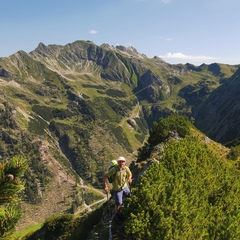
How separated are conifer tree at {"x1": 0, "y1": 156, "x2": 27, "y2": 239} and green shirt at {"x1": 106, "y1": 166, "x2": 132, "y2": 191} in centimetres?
1808

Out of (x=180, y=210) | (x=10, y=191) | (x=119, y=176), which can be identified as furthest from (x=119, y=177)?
(x=10, y=191)

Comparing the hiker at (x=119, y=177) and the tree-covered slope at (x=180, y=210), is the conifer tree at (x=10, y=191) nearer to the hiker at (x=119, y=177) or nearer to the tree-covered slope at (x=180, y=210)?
the tree-covered slope at (x=180, y=210)

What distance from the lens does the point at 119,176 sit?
2439cm

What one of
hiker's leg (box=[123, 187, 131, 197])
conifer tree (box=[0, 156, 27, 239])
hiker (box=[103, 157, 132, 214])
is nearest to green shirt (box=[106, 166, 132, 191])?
hiker (box=[103, 157, 132, 214])

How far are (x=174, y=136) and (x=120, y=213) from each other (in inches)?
2117

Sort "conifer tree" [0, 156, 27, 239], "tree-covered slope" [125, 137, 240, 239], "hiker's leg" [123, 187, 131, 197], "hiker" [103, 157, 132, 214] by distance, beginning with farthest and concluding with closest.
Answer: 1. "hiker's leg" [123, 187, 131, 197]
2. "hiker" [103, 157, 132, 214]
3. "tree-covered slope" [125, 137, 240, 239]
4. "conifer tree" [0, 156, 27, 239]

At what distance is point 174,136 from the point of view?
8044cm

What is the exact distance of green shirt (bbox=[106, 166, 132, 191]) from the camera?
24.3 meters

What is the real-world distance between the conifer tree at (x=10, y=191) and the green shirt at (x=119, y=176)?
1808 centimetres

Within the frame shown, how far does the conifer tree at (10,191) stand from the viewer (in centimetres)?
607

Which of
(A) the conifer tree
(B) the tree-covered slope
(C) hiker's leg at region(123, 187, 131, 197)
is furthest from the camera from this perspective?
(C) hiker's leg at region(123, 187, 131, 197)

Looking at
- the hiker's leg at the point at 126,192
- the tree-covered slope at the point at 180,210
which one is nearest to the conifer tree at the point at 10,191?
the tree-covered slope at the point at 180,210

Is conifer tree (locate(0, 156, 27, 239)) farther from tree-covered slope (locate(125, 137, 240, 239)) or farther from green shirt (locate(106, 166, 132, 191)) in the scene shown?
green shirt (locate(106, 166, 132, 191))

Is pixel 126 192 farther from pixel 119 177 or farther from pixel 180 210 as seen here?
pixel 180 210
